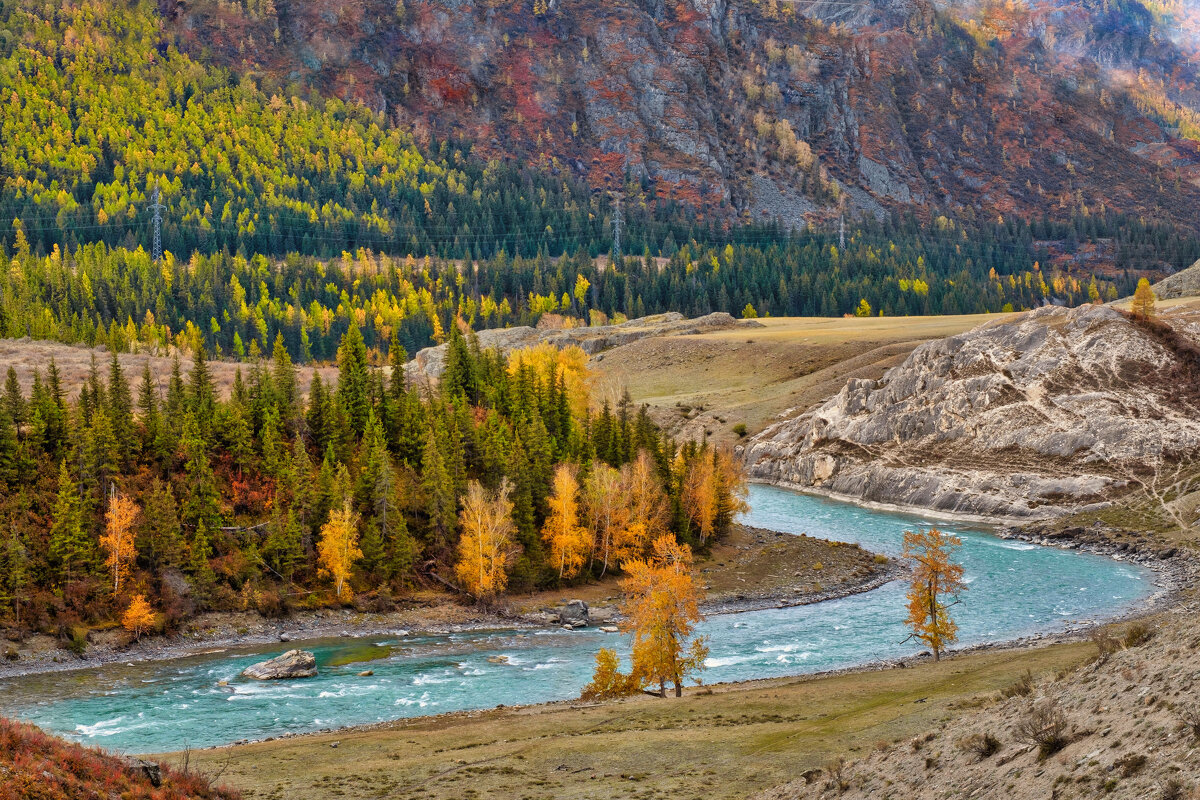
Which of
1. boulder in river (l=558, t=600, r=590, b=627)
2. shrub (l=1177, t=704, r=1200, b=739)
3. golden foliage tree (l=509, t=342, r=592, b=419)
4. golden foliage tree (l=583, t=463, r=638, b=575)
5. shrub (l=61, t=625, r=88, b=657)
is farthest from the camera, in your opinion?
golden foliage tree (l=509, t=342, r=592, b=419)

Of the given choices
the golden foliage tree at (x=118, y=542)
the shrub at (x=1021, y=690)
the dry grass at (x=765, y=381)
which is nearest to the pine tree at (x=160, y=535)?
the golden foliage tree at (x=118, y=542)

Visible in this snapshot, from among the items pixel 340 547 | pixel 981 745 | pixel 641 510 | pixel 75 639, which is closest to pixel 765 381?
pixel 641 510

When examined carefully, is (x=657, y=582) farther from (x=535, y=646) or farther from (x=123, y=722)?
(x=123, y=722)

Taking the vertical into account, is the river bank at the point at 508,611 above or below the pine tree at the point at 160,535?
below

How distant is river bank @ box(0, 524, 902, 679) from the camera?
7306 centimetres

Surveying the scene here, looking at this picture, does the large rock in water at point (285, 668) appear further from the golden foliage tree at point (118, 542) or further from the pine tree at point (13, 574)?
the pine tree at point (13, 574)

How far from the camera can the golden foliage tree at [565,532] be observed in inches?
3565

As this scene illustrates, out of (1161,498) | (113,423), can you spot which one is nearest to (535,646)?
(113,423)

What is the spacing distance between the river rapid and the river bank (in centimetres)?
183

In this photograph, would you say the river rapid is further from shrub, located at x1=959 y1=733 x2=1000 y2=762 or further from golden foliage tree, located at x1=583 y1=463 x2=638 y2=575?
shrub, located at x1=959 y1=733 x2=1000 y2=762

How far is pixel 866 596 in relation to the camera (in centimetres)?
9050

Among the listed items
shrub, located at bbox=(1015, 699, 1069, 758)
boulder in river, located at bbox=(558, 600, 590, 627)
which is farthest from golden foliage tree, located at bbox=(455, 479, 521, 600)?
shrub, located at bbox=(1015, 699, 1069, 758)

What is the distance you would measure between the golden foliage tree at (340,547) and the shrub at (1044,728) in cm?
6022

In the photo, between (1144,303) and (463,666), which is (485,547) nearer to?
(463,666)
